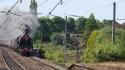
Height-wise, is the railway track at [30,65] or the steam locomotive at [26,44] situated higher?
the steam locomotive at [26,44]

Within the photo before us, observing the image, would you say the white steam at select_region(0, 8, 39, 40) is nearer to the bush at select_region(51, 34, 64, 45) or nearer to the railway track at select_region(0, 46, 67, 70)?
the bush at select_region(51, 34, 64, 45)

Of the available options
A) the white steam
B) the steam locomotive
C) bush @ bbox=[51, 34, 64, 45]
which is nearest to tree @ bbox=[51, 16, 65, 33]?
the white steam

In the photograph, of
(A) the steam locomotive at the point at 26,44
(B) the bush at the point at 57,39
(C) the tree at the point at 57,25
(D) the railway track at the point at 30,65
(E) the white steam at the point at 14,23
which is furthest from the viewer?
(C) the tree at the point at 57,25

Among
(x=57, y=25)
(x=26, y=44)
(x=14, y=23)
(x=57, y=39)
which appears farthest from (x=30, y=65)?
(x=57, y=25)

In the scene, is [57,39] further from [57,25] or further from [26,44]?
[57,25]

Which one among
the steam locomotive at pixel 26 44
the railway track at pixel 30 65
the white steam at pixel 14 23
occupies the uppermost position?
the white steam at pixel 14 23

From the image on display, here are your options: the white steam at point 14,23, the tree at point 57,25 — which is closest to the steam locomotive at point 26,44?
the white steam at point 14,23

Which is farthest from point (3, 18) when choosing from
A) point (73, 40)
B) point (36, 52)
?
point (36, 52)

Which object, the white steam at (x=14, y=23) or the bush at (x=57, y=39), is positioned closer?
the white steam at (x=14, y=23)

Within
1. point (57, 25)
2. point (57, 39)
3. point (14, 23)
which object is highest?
point (57, 25)

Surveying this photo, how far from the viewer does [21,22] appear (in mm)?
85375

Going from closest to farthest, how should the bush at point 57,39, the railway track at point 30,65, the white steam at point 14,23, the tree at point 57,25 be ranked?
the railway track at point 30,65 → the white steam at point 14,23 → the bush at point 57,39 → the tree at point 57,25

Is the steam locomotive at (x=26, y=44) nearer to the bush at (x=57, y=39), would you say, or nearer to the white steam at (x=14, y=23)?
the white steam at (x=14, y=23)

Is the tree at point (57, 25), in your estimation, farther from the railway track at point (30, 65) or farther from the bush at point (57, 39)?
the railway track at point (30, 65)
